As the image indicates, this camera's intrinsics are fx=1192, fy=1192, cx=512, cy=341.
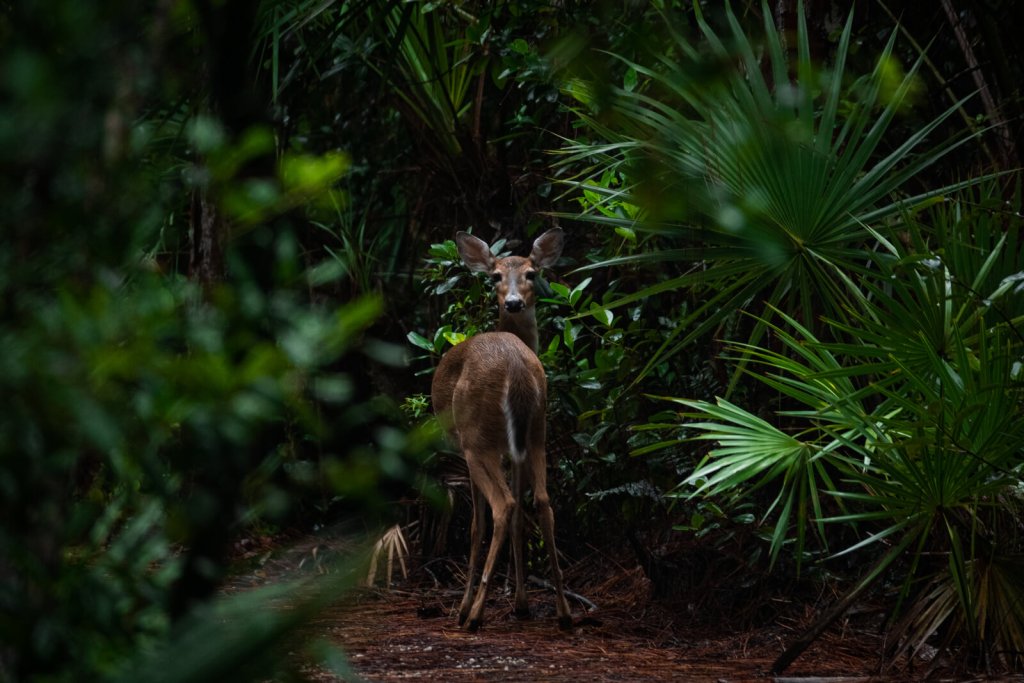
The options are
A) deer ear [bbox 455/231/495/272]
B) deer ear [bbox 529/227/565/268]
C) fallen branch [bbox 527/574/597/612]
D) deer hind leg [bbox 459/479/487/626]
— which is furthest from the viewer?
deer ear [bbox 529/227/565/268]

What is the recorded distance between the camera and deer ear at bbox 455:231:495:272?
6.90m

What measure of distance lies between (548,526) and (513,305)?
1.25m

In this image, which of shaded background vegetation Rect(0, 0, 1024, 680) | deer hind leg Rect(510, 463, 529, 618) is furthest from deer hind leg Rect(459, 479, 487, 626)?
shaded background vegetation Rect(0, 0, 1024, 680)

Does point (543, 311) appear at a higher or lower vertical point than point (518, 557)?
higher

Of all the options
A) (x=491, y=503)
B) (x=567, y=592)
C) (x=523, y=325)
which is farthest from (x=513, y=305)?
(x=567, y=592)

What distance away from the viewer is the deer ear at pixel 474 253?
6898 mm

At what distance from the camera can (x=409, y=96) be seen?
822 cm

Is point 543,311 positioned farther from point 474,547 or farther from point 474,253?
point 474,547

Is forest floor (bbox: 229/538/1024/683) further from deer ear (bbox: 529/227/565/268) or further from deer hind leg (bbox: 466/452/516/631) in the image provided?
deer ear (bbox: 529/227/565/268)

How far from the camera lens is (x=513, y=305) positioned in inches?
260

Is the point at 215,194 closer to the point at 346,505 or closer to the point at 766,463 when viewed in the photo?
the point at 766,463

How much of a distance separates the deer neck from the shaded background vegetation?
140mm

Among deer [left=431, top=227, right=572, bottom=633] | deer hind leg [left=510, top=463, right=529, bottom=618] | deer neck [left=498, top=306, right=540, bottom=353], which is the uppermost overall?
deer neck [left=498, top=306, right=540, bottom=353]

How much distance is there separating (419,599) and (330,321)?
589 cm
